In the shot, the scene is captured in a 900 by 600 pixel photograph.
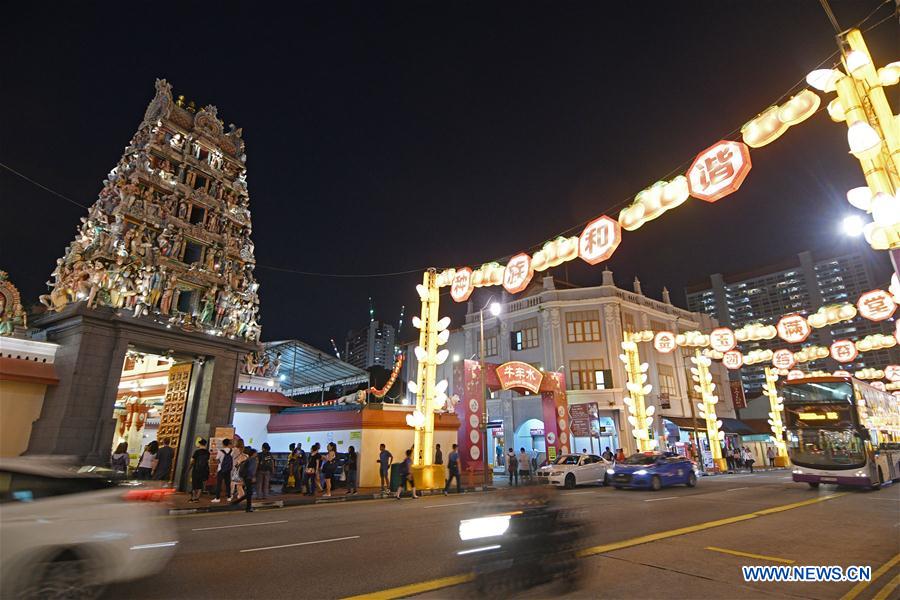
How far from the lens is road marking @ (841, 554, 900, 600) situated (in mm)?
5173

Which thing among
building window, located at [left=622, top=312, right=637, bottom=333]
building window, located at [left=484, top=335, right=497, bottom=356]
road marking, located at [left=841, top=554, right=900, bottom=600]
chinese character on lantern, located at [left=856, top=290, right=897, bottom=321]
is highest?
building window, located at [left=622, top=312, right=637, bottom=333]

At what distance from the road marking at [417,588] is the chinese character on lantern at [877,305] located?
17077 millimetres

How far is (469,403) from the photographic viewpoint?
24141 millimetres

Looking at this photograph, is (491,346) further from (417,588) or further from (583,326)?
(417,588)

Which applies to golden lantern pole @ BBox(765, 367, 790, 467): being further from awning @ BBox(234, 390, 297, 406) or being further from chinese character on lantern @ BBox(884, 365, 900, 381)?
awning @ BBox(234, 390, 297, 406)

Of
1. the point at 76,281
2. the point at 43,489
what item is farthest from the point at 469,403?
the point at 43,489

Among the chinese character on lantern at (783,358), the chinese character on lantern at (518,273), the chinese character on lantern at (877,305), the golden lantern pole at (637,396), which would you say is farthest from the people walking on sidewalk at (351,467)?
the chinese character on lantern at (783,358)

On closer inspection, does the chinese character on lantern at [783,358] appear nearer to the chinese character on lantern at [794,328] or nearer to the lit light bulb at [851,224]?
the chinese character on lantern at [794,328]

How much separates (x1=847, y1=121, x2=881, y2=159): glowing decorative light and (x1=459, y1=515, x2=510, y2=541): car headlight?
7.99m

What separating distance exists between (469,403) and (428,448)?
555cm

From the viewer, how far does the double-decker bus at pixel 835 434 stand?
17.0 meters

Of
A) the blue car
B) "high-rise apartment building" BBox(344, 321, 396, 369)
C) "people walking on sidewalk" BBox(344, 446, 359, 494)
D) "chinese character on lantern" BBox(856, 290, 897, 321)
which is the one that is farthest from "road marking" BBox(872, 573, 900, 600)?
"high-rise apartment building" BBox(344, 321, 396, 369)

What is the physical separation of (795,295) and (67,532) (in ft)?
524

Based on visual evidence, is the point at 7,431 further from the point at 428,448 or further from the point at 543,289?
the point at 543,289
